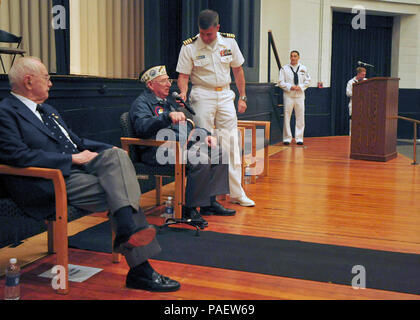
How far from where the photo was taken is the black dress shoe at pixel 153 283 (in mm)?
2439

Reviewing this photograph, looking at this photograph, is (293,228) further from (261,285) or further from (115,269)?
(115,269)

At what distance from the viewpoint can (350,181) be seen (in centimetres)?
545

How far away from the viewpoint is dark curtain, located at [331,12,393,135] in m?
11.3

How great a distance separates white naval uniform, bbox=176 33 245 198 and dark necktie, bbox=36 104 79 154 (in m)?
1.50

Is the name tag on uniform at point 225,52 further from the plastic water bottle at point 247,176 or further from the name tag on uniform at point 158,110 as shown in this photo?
the plastic water bottle at point 247,176

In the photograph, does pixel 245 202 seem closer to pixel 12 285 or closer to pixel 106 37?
pixel 12 285

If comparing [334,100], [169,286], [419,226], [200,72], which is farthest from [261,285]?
[334,100]

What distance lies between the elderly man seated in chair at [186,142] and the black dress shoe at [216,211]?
Answer: 0.32ft

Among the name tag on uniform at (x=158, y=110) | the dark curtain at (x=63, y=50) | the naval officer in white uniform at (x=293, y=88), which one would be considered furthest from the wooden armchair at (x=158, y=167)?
the naval officer in white uniform at (x=293, y=88)

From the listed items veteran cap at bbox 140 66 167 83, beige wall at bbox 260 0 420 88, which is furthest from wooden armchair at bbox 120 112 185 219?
beige wall at bbox 260 0 420 88

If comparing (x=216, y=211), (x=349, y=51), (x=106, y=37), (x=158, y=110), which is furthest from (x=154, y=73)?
(x=349, y=51)

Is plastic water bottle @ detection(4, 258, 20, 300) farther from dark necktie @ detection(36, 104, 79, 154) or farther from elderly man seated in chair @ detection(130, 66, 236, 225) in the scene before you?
elderly man seated in chair @ detection(130, 66, 236, 225)

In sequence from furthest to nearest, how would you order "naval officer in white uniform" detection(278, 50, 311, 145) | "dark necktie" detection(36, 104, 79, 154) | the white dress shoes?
1. "naval officer in white uniform" detection(278, 50, 311, 145)
2. the white dress shoes
3. "dark necktie" detection(36, 104, 79, 154)
